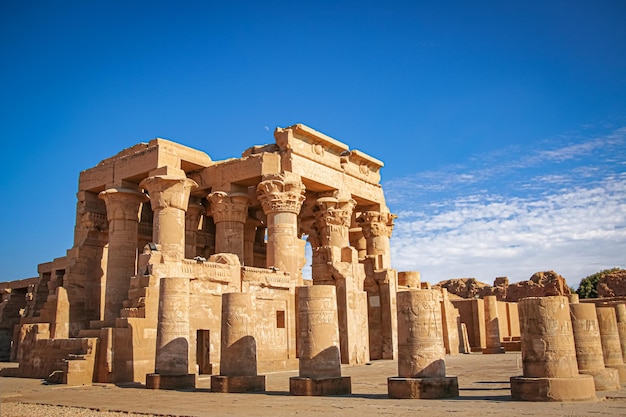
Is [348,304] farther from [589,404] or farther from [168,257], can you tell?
[589,404]

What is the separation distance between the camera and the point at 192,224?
98.2ft

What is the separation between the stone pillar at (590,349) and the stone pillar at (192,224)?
792 inches

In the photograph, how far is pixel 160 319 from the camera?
51.3ft

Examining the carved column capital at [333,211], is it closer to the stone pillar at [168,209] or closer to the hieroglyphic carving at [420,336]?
the stone pillar at [168,209]

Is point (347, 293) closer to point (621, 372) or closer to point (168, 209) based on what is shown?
point (168, 209)

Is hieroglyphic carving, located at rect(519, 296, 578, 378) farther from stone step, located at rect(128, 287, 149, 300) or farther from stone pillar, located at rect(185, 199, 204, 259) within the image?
stone pillar, located at rect(185, 199, 204, 259)

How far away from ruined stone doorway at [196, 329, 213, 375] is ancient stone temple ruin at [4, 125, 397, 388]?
0.05m

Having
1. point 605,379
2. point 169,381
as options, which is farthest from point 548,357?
point 169,381

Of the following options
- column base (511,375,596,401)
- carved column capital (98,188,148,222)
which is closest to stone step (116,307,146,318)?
carved column capital (98,188,148,222)

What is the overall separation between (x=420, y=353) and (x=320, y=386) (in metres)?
2.16

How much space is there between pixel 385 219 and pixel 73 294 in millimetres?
15749

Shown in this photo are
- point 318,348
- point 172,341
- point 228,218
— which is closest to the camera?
point 318,348

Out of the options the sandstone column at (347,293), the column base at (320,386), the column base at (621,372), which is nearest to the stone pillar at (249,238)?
the sandstone column at (347,293)

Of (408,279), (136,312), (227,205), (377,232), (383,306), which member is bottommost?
(136,312)
